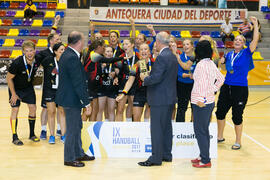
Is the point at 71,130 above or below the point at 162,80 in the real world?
below

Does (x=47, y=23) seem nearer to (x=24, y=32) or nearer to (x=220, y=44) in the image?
(x=24, y=32)

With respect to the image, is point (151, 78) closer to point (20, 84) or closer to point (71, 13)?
point (20, 84)

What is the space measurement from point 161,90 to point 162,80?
141mm

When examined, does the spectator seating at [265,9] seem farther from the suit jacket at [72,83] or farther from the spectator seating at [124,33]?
the suit jacket at [72,83]

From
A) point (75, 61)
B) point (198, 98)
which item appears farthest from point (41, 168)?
point (198, 98)

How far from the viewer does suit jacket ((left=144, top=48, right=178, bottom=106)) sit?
5137 millimetres

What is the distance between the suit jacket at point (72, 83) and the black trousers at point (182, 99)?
210 centimetres

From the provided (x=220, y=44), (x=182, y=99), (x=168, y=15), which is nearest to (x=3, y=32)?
(x=168, y=15)

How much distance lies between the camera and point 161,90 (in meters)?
5.23

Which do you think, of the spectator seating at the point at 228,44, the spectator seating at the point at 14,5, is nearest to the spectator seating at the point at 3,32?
the spectator seating at the point at 14,5

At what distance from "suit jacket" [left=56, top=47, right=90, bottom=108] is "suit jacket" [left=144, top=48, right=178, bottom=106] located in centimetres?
88

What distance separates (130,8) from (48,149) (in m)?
11.0

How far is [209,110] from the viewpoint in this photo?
523cm

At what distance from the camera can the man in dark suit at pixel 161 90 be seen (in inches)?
203
